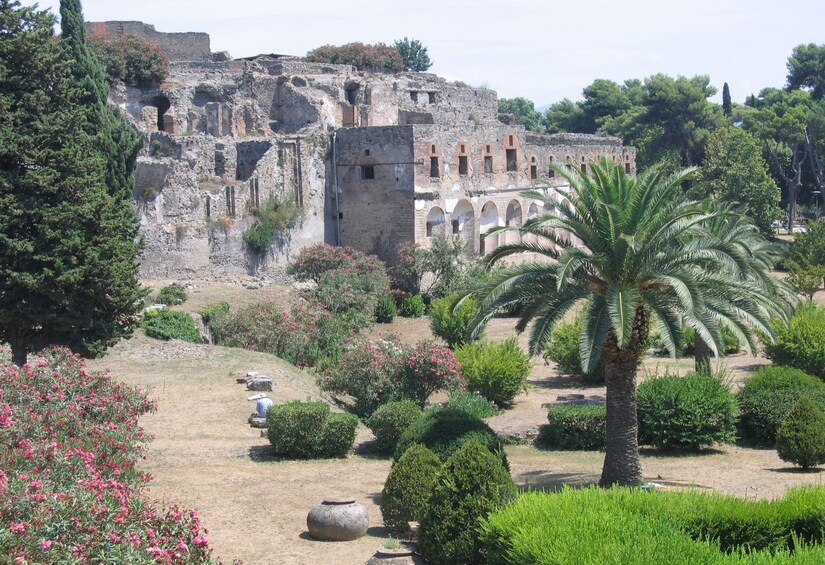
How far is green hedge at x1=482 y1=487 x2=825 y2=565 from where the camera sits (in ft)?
34.2

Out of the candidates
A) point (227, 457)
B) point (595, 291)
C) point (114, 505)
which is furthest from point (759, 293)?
point (114, 505)

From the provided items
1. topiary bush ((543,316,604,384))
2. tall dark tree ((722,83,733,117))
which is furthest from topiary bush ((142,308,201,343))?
tall dark tree ((722,83,733,117))

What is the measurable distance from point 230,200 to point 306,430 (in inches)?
774

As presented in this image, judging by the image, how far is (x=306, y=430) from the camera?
1908 cm

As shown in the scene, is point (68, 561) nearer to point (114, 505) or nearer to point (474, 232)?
point (114, 505)

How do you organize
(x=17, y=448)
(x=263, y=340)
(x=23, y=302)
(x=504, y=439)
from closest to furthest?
(x=17, y=448) < (x=23, y=302) < (x=504, y=439) < (x=263, y=340)

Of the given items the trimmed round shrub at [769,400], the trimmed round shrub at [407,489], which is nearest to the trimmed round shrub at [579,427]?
the trimmed round shrub at [769,400]

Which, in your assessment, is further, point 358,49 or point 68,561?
point 358,49

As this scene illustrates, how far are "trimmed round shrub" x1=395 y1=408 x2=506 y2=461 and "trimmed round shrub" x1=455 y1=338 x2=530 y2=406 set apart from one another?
8.53 metres

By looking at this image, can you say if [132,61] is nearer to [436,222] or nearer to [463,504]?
[436,222]

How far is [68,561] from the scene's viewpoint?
8836 millimetres

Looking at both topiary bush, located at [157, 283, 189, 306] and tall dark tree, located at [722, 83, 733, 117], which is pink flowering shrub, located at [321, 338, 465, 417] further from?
tall dark tree, located at [722, 83, 733, 117]

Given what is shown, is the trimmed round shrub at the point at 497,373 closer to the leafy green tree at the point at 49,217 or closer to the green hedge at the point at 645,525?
the leafy green tree at the point at 49,217

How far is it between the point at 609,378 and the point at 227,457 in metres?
6.31
